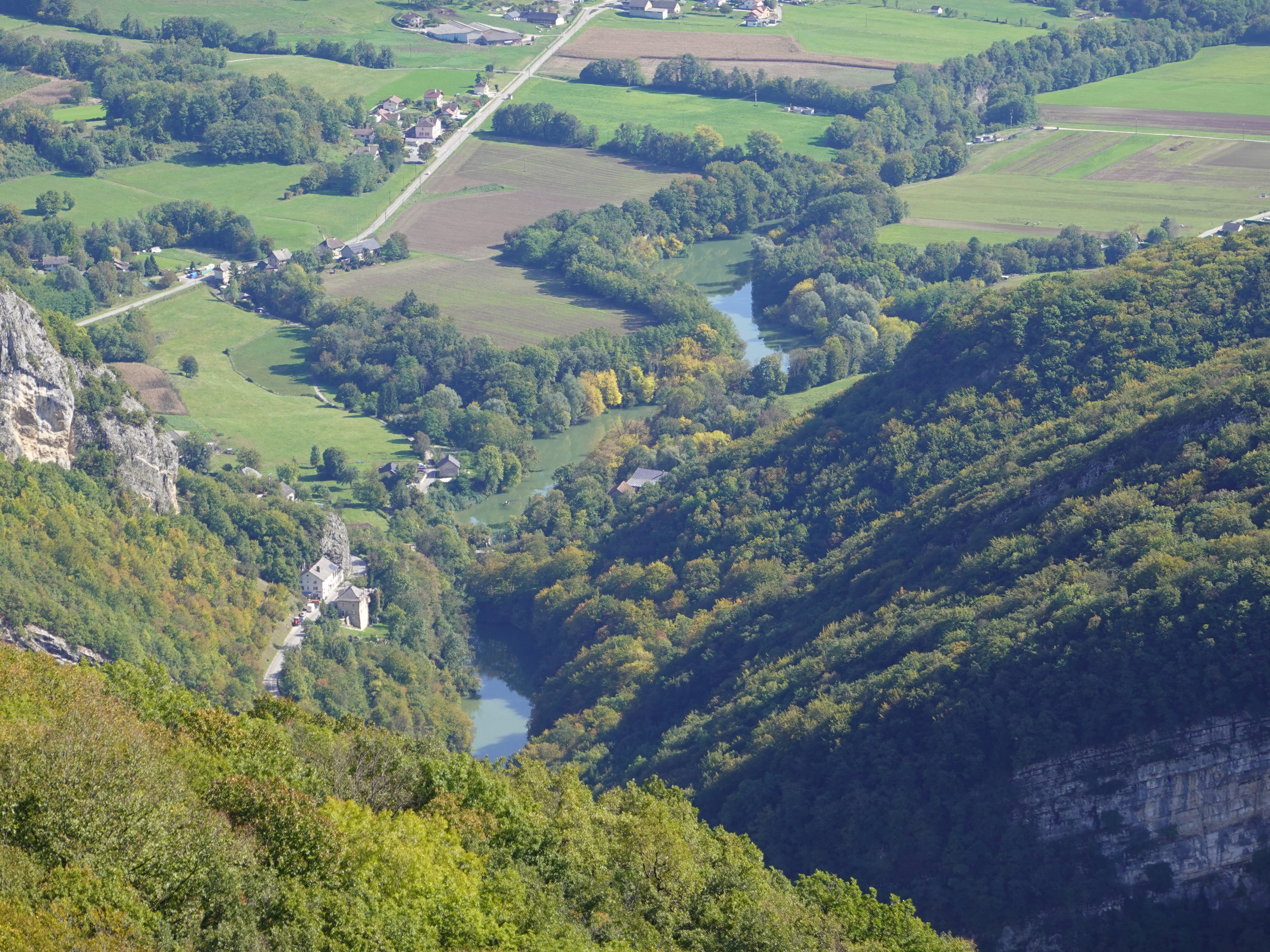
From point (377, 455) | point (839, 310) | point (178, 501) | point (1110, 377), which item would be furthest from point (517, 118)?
point (1110, 377)

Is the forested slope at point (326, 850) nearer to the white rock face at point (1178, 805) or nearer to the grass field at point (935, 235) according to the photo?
the white rock face at point (1178, 805)

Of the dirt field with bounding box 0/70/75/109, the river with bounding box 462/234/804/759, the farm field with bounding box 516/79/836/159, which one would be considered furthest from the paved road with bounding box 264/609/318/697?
the dirt field with bounding box 0/70/75/109

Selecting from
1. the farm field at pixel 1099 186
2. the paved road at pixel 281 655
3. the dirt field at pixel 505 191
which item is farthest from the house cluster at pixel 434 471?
the farm field at pixel 1099 186

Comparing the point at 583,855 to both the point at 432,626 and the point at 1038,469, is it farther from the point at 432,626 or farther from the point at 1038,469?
the point at 432,626

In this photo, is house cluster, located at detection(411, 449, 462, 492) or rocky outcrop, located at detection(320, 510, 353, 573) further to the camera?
house cluster, located at detection(411, 449, 462, 492)

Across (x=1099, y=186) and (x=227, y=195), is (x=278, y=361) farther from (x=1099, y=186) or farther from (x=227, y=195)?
(x=1099, y=186)

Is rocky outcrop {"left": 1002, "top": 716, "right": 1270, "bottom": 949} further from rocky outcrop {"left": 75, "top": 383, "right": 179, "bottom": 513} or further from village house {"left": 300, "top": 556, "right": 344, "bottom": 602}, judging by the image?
rocky outcrop {"left": 75, "top": 383, "right": 179, "bottom": 513}
